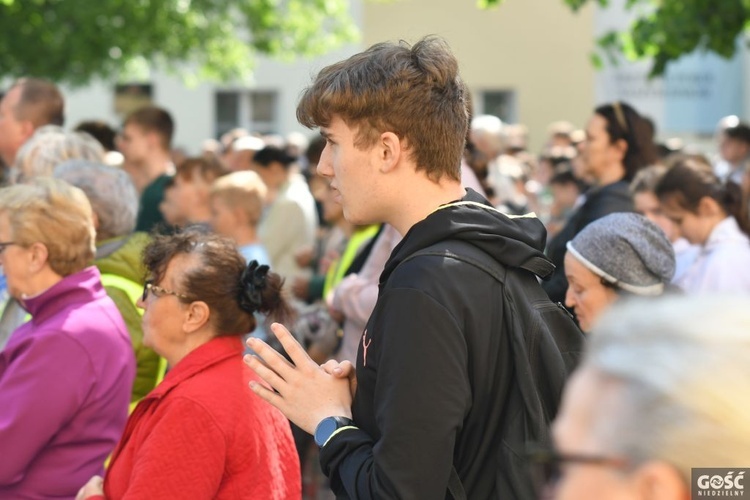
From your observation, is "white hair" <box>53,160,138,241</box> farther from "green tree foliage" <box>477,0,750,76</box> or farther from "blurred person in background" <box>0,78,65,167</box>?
"green tree foliage" <box>477,0,750,76</box>

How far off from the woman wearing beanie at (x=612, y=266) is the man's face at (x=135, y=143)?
4.77 m

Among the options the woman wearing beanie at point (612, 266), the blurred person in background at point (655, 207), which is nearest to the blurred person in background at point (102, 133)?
the blurred person in background at point (655, 207)

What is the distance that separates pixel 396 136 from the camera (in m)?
2.65

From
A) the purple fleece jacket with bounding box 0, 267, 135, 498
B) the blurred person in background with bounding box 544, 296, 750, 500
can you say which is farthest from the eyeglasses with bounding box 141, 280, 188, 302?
the blurred person in background with bounding box 544, 296, 750, 500

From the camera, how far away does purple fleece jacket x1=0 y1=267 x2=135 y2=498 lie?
3.85 metres

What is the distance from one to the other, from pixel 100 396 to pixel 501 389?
1.90 metres

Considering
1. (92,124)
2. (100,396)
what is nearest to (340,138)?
(100,396)

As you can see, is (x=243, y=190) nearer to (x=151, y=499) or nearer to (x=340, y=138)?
(x=151, y=499)

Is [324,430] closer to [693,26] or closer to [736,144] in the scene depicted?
[693,26]

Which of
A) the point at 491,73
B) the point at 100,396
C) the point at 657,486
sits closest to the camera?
the point at 657,486

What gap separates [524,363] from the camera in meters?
2.54

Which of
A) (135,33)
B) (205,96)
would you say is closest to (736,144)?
(135,33)

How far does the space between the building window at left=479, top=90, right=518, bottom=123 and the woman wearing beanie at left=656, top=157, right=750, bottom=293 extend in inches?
927

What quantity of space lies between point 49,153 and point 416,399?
392 cm
